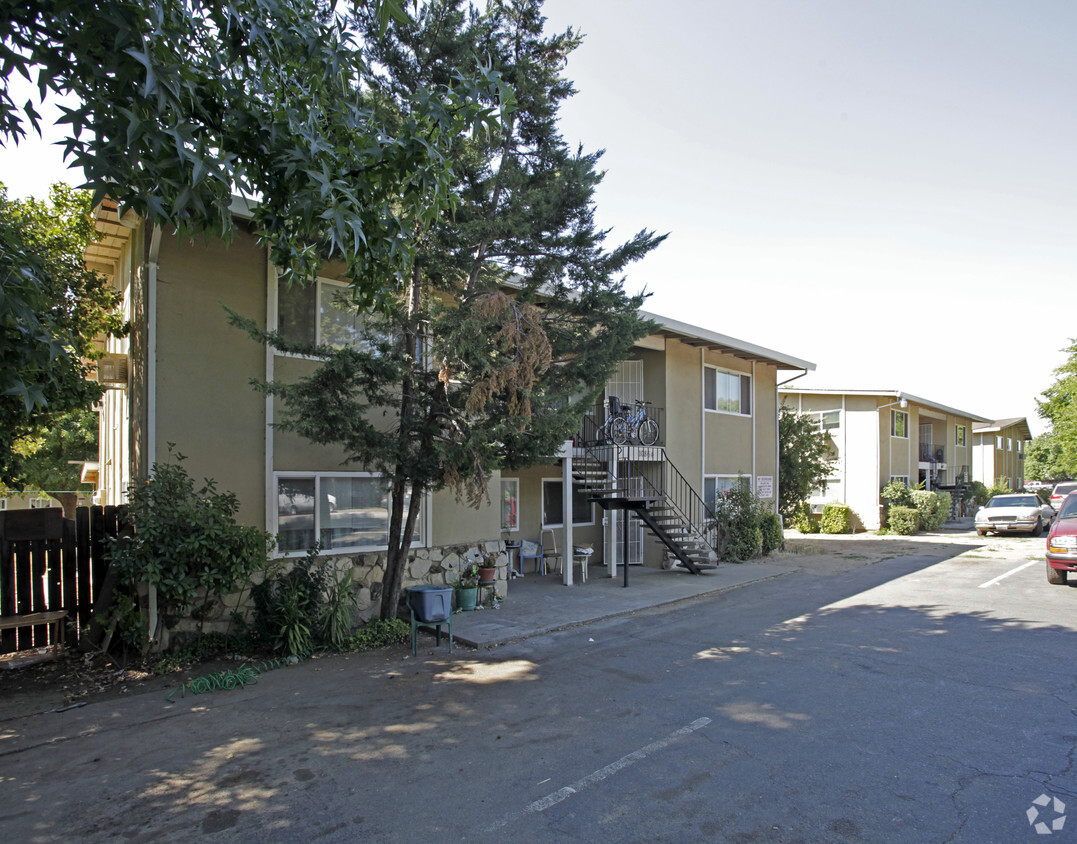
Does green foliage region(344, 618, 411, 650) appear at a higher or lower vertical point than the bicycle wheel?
lower

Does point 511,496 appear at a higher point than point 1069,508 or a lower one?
higher

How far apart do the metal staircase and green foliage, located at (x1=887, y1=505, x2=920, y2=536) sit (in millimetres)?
12474

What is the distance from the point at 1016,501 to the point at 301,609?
85.7 ft

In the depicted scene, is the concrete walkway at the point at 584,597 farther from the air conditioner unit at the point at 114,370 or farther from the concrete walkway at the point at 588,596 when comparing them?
the air conditioner unit at the point at 114,370

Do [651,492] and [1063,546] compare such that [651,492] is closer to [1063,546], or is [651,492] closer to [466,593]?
[466,593]

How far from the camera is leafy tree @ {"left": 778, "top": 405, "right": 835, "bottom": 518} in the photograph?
21.5 meters

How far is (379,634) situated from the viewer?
8.88m

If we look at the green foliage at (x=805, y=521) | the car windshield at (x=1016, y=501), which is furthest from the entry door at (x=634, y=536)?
the car windshield at (x=1016, y=501)

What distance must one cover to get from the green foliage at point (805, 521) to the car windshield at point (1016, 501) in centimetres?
620

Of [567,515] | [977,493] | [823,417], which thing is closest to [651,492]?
[567,515]

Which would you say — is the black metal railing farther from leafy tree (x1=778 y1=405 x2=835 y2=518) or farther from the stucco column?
leafy tree (x1=778 y1=405 x2=835 y2=518)

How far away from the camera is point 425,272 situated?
8648 millimetres

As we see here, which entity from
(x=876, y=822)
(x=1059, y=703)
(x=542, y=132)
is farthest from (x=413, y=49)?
(x=1059, y=703)

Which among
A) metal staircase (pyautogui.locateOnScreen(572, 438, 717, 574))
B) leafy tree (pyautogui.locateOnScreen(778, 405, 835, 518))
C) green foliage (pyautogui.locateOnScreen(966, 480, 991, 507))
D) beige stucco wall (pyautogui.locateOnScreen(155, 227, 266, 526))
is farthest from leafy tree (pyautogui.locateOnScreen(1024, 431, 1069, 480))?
beige stucco wall (pyautogui.locateOnScreen(155, 227, 266, 526))
